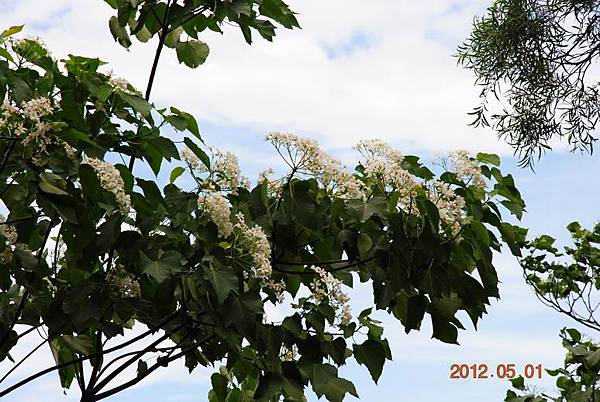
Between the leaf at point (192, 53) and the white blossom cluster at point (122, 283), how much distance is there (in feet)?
2.90

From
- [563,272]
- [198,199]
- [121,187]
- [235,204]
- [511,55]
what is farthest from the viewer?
[511,55]

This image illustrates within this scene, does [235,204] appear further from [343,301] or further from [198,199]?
[343,301]

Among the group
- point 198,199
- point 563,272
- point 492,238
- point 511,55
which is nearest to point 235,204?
point 198,199

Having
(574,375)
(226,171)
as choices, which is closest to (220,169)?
(226,171)

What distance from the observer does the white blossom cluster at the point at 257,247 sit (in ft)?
7.33

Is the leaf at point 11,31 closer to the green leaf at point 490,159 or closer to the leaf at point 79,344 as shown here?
the leaf at point 79,344

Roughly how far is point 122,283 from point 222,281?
1.26ft

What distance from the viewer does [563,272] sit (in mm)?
4344

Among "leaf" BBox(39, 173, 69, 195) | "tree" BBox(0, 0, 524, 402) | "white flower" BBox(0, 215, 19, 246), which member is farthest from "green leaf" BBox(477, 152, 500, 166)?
"white flower" BBox(0, 215, 19, 246)

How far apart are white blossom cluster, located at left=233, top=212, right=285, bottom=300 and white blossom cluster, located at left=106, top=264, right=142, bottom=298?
0.33 m

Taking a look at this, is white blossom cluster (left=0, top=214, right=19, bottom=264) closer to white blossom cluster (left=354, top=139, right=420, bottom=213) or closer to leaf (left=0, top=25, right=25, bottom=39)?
leaf (left=0, top=25, right=25, bottom=39)

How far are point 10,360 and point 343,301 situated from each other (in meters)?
1.09

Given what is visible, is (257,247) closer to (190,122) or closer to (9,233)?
(190,122)

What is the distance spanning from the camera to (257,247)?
2.26 metres
